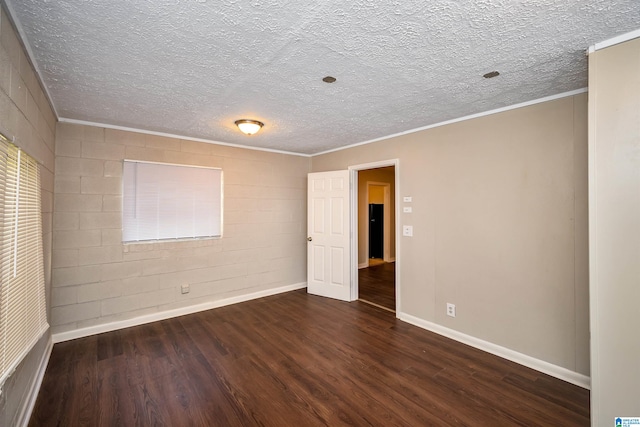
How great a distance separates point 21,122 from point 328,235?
350cm

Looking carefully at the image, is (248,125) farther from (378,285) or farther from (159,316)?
(378,285)

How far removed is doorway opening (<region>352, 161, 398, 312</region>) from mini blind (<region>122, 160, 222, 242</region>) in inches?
119

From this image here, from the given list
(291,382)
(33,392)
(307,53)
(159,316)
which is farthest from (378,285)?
(33,392)

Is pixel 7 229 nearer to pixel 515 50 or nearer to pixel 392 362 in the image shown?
pixel 392 362

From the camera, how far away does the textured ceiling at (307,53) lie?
1344mm

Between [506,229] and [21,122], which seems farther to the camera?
[506,229]

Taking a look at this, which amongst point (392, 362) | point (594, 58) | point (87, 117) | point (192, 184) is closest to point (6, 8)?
point (87, 117)

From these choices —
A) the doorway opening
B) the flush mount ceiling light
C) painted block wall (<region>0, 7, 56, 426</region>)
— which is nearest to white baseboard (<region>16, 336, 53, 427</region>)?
painted block wall (<region>0, 7, 56, 426</region>)

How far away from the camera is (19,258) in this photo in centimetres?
166

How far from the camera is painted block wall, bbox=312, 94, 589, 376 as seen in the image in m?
2.28

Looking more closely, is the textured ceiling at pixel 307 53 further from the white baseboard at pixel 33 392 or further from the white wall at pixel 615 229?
the white baseboard at pixel 33 392

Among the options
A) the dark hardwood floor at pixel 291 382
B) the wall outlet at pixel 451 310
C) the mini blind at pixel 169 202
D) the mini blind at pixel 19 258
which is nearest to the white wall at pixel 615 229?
the dark hardwood floor at pixel 291 382

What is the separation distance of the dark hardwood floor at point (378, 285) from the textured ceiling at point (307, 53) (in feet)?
9.06

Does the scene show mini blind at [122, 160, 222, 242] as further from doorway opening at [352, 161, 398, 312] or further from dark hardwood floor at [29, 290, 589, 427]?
doorway opening at [352, 161, 398, 312]
